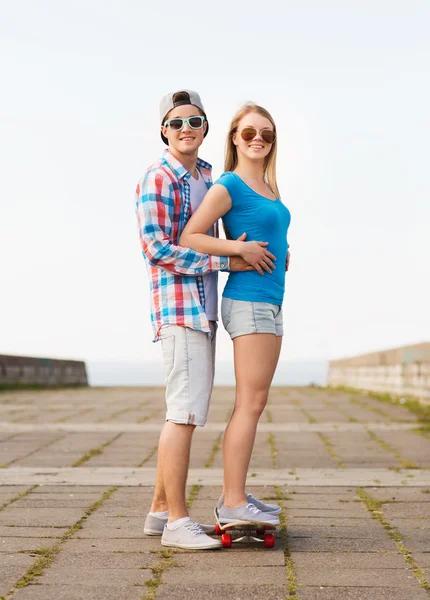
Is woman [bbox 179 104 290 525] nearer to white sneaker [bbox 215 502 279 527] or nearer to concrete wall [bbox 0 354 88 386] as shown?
white sneaker [bbox 215 502 279 527]

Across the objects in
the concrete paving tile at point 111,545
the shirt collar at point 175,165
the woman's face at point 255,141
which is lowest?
the concrete paving tile at point 111,545

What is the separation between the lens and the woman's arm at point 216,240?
4090mm

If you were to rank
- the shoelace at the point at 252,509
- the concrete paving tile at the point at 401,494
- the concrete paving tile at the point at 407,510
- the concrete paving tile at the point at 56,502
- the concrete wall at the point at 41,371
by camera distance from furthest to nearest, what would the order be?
the concrete wall at the point at 41,371 < the concrete paving tile at the point at 401,494 < the concrete paving tile at the point at 56,502 < the concrete paving tile at the point at 407,510 < the shoelace at the point at 252,509

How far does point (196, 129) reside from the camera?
4.27m

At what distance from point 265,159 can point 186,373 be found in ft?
3.47

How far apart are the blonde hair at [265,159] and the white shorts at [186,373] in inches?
30.5

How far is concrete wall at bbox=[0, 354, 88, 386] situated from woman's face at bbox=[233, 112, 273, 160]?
611 inches

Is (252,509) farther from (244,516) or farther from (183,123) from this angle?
(183,123)

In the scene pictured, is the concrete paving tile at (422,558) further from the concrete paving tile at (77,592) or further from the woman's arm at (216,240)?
the woman's arm at (216,240)

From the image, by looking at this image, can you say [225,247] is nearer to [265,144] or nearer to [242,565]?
[265,144]

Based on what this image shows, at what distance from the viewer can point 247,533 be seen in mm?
4121

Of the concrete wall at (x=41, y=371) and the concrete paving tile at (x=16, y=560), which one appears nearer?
the concrete paving tile at (x=16, y=560)

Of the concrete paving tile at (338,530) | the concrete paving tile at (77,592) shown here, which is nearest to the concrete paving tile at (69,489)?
the concrete paving tile at (338,530)

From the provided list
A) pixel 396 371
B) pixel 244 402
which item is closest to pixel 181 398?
pixel 244 402
